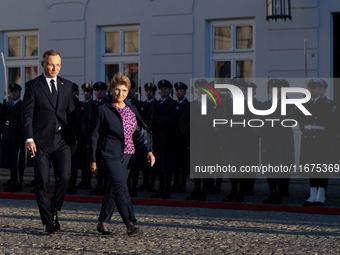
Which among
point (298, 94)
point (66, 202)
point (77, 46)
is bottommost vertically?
point (66, 202)

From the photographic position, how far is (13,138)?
33.6 feet

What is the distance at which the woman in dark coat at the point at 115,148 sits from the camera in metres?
5.94

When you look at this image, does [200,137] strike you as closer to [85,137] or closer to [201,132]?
[201,132]

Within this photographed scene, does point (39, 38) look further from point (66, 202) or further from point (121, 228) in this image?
point (121, 228)

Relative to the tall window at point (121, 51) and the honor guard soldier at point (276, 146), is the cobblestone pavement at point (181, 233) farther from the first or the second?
the tall window at point (121, 51)

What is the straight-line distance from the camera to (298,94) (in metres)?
9.82

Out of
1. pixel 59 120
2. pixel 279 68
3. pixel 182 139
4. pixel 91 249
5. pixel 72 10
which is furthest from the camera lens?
pixel 72 10

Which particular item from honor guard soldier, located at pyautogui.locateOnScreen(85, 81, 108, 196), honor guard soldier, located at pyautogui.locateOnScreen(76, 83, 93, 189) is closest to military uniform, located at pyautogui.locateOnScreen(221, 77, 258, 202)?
honor guard soldier, located at pyautogui.locateOnScreen(85, 81, 108, 196)

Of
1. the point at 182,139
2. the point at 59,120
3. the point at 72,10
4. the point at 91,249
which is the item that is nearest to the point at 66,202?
the point at 182,139

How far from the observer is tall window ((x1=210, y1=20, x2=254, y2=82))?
14.6 m

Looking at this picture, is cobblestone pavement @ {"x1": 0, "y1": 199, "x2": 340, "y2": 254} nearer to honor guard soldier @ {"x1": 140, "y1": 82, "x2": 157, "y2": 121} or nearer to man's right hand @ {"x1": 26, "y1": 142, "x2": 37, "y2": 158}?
man's right hand @ {"x1": 26, "y1": 142, "x2": 37, "y2": 158}

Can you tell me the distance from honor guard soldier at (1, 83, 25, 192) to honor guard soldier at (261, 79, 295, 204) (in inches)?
159

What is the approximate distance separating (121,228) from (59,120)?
1.28 metres

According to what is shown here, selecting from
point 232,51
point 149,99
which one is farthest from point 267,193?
point 232,51
